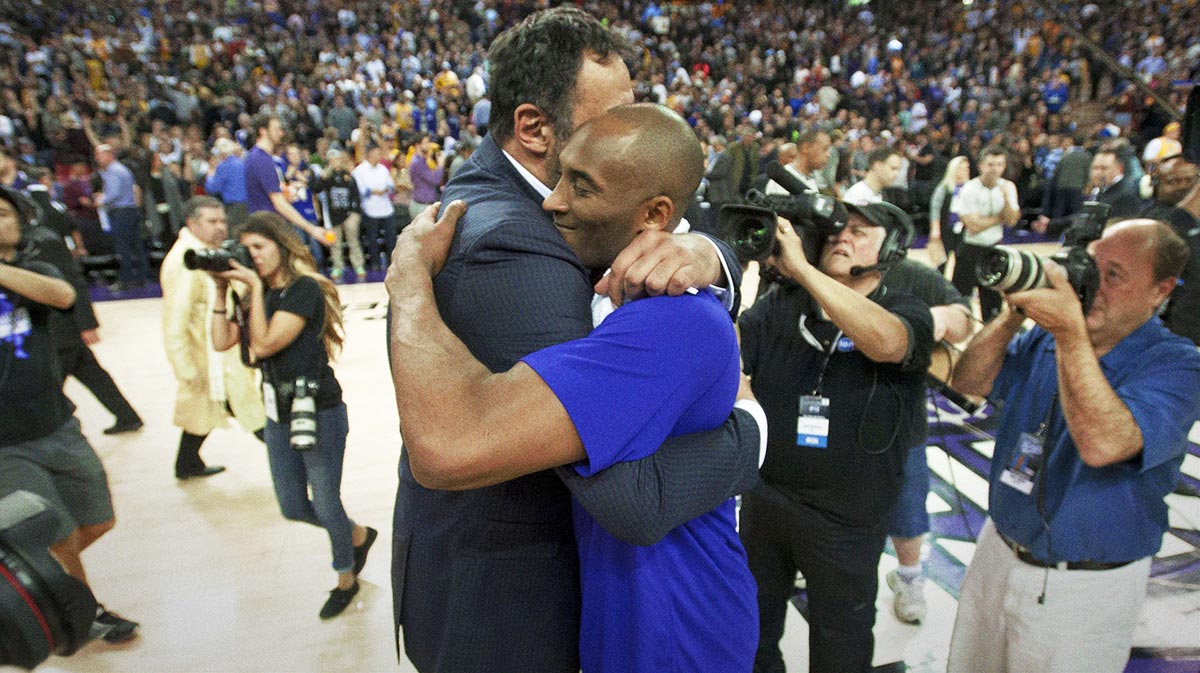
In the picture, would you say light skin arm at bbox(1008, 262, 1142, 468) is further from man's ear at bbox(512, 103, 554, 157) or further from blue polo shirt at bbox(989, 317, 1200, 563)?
man's ear at bbox(512, 103, 554, 157)

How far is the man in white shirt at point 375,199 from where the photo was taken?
9.21 meters

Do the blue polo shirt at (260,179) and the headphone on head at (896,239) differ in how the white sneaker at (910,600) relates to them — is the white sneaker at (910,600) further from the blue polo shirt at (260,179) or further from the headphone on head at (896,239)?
the blue polo shirt at (260,179)

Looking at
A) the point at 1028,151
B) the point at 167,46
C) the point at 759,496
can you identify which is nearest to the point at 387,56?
the point at 167,46

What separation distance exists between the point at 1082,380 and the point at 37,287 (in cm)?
305

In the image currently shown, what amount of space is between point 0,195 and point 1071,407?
320 cm

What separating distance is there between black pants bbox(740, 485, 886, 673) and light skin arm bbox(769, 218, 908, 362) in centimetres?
50

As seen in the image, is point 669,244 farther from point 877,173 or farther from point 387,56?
point 387,56

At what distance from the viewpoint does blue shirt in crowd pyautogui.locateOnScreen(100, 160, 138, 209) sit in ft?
28.3

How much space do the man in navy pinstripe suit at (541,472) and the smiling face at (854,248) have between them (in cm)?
105

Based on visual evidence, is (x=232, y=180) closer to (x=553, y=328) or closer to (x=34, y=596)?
(x=34, y=596)

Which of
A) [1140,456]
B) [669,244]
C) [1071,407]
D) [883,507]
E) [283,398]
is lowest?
[283,398]

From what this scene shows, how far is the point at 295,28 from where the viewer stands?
52.4 feet

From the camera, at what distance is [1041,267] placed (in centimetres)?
166

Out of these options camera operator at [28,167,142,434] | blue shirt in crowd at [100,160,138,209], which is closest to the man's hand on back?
camera operator at [28,167,142,434]
